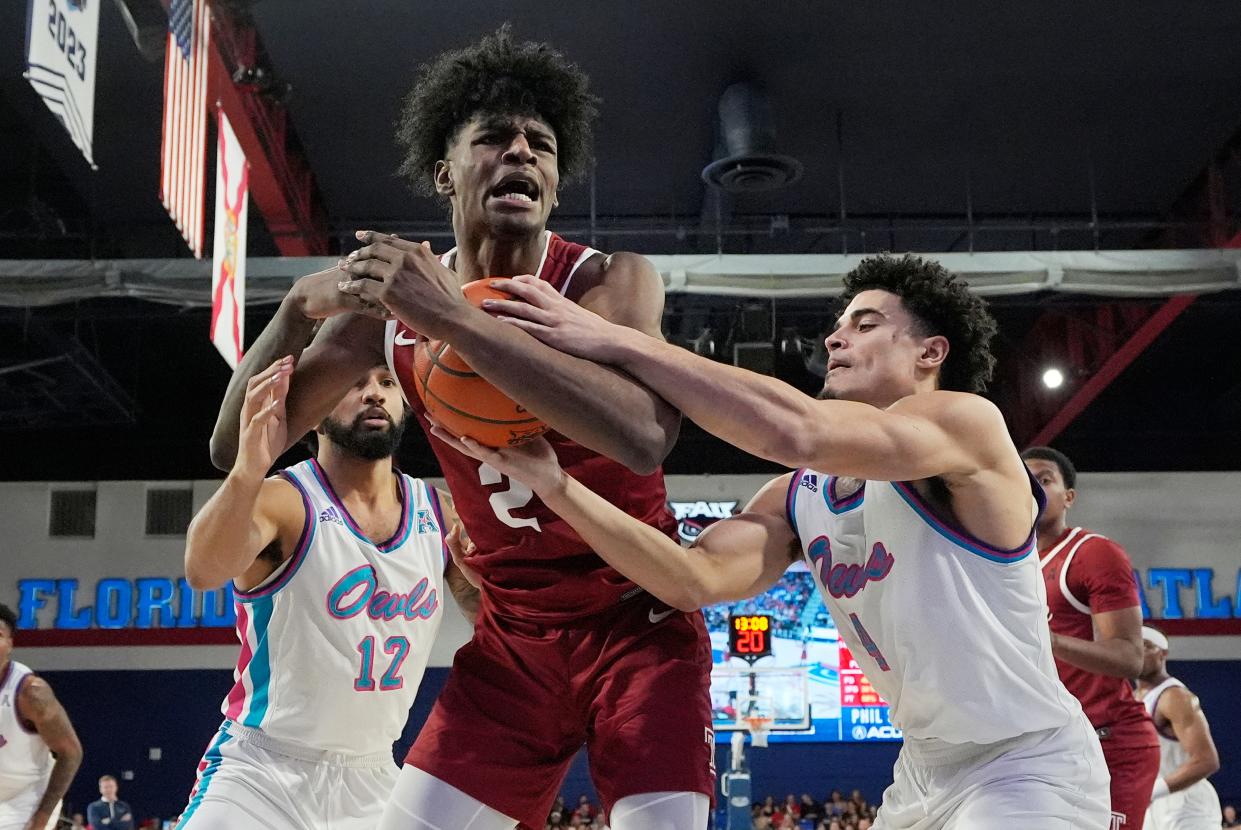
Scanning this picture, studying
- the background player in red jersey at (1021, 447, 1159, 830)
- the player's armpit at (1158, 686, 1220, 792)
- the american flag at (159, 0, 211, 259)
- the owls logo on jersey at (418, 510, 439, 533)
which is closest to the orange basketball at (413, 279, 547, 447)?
the owls logo on jersey at (418, 510, 439, 533)

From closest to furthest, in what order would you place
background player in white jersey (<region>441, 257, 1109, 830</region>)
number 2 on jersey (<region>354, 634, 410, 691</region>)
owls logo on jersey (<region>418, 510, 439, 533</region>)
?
background player in white jersey (<region>441, 257, 1109, 830</region>) → number 2 on jersey (<region>354, 634, 410, 691</region>) → owls logo on jersey (<region>418, 510, 439, 533</region>)

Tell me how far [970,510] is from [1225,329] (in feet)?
48.4

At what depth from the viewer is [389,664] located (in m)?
4.14

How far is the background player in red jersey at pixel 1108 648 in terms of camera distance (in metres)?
4.97

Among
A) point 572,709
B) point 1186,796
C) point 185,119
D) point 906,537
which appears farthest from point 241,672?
point 1186,796

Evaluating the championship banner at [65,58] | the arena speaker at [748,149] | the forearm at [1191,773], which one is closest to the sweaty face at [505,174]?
the championship banner at [65,58]

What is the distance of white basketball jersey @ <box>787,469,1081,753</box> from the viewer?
117 inches

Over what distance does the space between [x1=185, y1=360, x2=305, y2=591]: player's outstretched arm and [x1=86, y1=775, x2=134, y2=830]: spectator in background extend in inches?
514

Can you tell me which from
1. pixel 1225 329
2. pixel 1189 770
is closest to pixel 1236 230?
pixel 1225 329

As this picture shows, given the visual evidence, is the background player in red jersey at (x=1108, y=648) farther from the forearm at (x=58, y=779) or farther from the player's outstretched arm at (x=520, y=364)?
the forearm at (x=58, y=779)

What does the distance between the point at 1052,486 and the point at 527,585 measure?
10.8 feet

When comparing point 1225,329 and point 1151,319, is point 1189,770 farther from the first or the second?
point 1225,329

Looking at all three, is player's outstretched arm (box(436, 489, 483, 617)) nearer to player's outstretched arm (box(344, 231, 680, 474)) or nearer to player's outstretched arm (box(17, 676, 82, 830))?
player's outstretched arm (box(344, 231, 680, 474))

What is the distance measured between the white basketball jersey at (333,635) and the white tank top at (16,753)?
11.0 feet
